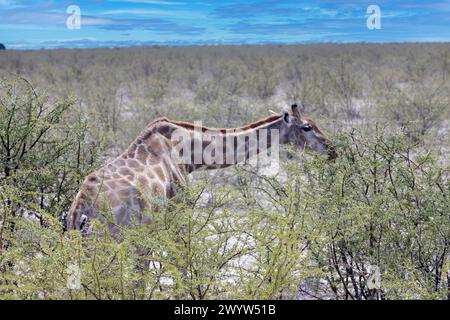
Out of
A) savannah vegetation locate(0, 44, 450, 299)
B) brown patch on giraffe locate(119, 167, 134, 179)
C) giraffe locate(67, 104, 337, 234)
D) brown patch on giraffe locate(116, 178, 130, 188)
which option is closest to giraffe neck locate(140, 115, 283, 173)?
giraffe locate(67, 104, 337, 234)

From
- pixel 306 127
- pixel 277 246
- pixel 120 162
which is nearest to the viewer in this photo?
pixel 277 246

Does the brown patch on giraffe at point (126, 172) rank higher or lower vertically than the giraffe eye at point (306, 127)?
lower

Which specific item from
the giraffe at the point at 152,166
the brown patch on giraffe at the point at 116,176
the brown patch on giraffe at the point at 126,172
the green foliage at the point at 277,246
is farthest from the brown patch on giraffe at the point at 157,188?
the green foliage at the point at 277,246

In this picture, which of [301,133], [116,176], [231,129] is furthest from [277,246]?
[301,133]

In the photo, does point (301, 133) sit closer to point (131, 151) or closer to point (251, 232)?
point (251, 232)

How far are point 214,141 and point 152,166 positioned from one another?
1.11m

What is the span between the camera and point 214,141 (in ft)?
21.0

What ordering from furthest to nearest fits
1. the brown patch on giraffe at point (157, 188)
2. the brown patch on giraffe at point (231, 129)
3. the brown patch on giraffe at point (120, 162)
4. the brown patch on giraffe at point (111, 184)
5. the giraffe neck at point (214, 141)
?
the brown patch on giraffe at point (231, 129), the giraffe neck at point (214, 141), the brown patch on giraffe at point (120, 162), the brown patch on giraffe at point (157, 188), the brown patch on giraffe at point (111, 184)

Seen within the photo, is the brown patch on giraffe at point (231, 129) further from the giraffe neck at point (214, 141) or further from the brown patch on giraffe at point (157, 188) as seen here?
the brown patch on giraffe at point (157, 188)

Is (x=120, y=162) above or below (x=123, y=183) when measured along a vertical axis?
above

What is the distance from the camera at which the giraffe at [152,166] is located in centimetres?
454
